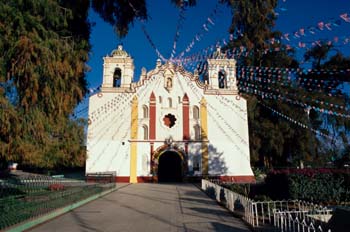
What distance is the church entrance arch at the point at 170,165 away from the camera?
78.0ft

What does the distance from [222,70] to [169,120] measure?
716 centimetres

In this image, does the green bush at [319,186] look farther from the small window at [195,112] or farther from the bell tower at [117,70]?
the bell tower at [117,70]

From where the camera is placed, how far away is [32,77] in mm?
5566

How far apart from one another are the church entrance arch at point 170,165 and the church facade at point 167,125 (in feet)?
0.29

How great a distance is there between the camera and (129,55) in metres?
26.7

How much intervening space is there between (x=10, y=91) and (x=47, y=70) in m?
1.07

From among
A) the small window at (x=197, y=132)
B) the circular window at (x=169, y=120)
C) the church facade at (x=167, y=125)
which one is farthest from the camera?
the circular window at (x=169, y=120)

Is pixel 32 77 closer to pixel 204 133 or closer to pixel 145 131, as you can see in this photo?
pixel 145 131

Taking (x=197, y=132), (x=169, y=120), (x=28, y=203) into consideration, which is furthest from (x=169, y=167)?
(x=28, y=203)

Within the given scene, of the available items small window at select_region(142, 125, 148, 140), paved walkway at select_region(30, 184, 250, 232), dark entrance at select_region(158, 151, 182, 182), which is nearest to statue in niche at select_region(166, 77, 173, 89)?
small window at select_region(142, 125, 148, 140)

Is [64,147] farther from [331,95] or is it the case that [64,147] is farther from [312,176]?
[331,95]

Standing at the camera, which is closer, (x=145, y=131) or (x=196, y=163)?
(x=196, y=163)

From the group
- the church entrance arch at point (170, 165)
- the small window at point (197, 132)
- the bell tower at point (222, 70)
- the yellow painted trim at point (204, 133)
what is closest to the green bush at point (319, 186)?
the yellow painted trim at point (204, 133)

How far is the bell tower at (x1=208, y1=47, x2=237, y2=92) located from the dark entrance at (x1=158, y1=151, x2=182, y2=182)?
7.55 metres
